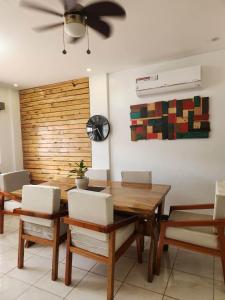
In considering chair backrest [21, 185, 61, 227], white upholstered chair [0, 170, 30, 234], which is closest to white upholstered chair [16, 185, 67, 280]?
chair backrest [21, 185, 61, 227]

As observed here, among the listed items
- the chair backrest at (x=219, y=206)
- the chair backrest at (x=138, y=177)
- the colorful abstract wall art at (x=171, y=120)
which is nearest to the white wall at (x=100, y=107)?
the colorful abstract wall art at (x=171, y=120)

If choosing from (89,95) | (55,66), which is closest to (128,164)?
(89,95)

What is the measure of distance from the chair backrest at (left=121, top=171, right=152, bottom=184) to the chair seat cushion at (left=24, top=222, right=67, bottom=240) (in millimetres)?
1112

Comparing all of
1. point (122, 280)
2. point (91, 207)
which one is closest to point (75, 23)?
point (91, 207)

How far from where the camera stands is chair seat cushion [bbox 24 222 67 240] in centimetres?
201

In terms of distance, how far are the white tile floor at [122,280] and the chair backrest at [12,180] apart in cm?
96

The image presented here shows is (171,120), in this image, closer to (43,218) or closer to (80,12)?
(80,12)

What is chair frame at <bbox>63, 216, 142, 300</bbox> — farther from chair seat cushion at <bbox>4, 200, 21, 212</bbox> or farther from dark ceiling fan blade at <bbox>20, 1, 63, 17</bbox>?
dark ceiling fan blade at <bbox>20, 1, 63, 17</bbox>

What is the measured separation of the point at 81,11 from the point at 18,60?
1.64 meters

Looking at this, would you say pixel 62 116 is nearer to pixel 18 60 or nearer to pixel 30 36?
pixel 18 60

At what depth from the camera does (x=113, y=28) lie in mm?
2197

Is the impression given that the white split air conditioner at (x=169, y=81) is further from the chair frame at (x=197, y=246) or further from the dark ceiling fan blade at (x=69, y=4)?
the chair frame at (x=197, y=246)

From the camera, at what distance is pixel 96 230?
162 cm

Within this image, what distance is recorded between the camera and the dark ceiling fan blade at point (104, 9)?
1.75m
